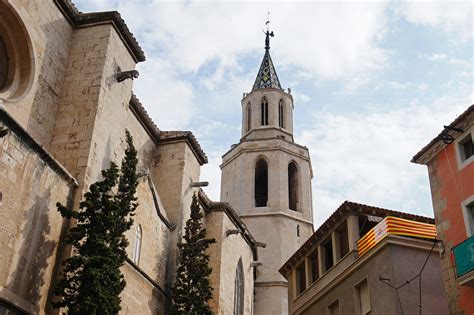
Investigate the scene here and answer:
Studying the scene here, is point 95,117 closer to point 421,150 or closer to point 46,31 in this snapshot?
point 46,31

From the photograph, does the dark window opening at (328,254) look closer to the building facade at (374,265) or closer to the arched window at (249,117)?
the building facade at (374,265)

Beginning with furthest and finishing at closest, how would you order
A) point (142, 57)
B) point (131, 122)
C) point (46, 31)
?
point (131, 122) < point (142, 57) < point (46, 31)

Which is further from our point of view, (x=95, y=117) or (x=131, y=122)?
(x=131, y=122)

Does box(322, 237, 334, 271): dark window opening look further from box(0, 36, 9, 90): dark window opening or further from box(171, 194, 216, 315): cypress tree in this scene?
box(0, 36, 9, 90): dark window opening

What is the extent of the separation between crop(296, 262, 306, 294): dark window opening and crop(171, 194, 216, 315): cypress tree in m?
2.96

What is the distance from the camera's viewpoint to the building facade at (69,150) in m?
10.7

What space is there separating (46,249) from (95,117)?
136 inches

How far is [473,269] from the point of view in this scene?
34.3ft

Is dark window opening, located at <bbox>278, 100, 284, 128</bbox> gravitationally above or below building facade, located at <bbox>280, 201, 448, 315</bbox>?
above

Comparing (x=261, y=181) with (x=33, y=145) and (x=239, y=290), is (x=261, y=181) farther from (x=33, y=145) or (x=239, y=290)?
(x=33, y=145)

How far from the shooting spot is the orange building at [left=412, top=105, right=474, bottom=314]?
1088 centimetres

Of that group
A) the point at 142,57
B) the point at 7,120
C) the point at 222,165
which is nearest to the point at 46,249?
the point at 7,120

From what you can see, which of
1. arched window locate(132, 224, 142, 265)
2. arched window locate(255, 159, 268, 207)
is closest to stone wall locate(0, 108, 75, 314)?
arched window locate(132, 224, 142, 265)

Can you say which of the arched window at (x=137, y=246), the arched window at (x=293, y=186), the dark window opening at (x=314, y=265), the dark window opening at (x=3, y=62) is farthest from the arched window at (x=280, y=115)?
the dark window opening at (x=3, y=62)
